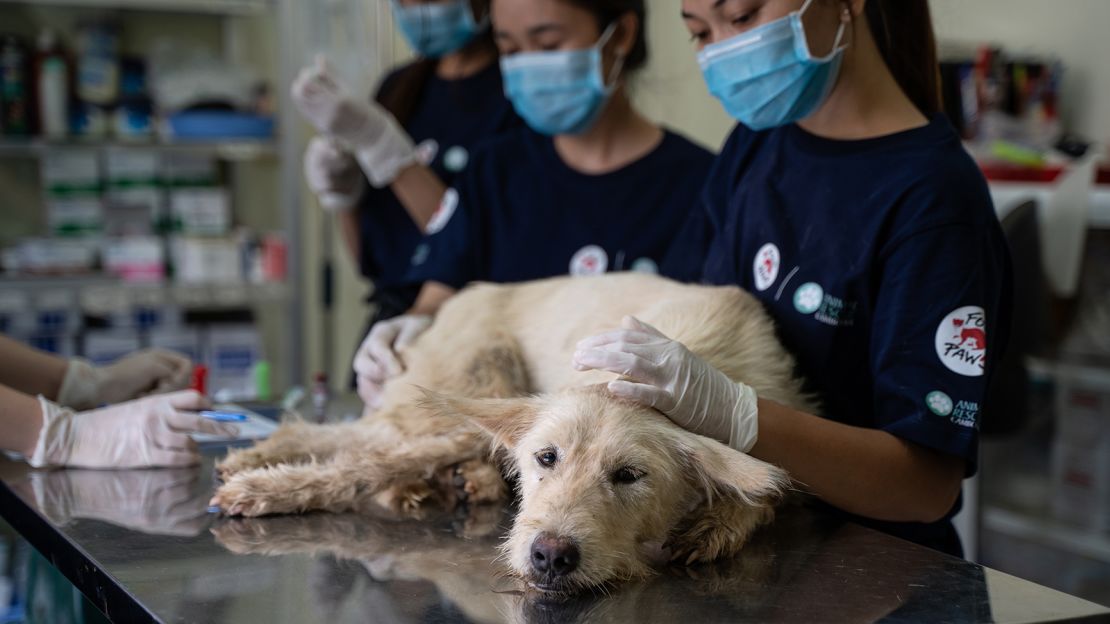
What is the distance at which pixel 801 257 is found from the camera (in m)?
1.60

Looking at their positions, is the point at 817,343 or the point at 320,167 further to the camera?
the point at 320,167

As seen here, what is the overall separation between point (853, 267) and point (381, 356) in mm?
873

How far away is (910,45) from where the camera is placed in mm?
1632

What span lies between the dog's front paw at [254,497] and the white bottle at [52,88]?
10.2 feet

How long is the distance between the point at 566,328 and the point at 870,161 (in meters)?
0.54

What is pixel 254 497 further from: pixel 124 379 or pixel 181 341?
pixel 181 341

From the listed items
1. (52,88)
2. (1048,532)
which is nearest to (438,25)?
(52,88)

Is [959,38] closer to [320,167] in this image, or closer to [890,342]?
[320,167]

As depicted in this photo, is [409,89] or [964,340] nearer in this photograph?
[964,340]

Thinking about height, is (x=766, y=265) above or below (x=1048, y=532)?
above

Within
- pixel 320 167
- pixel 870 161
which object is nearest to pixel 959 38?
pixel 320 167

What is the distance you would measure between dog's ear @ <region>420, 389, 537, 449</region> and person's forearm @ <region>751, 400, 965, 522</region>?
0.97 feet

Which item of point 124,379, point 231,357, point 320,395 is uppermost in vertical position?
point 124,379

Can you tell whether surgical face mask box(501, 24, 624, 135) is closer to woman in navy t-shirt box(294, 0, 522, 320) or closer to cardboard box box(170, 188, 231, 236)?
woman in navy t-shirt box(294, 0, 522, 320)
